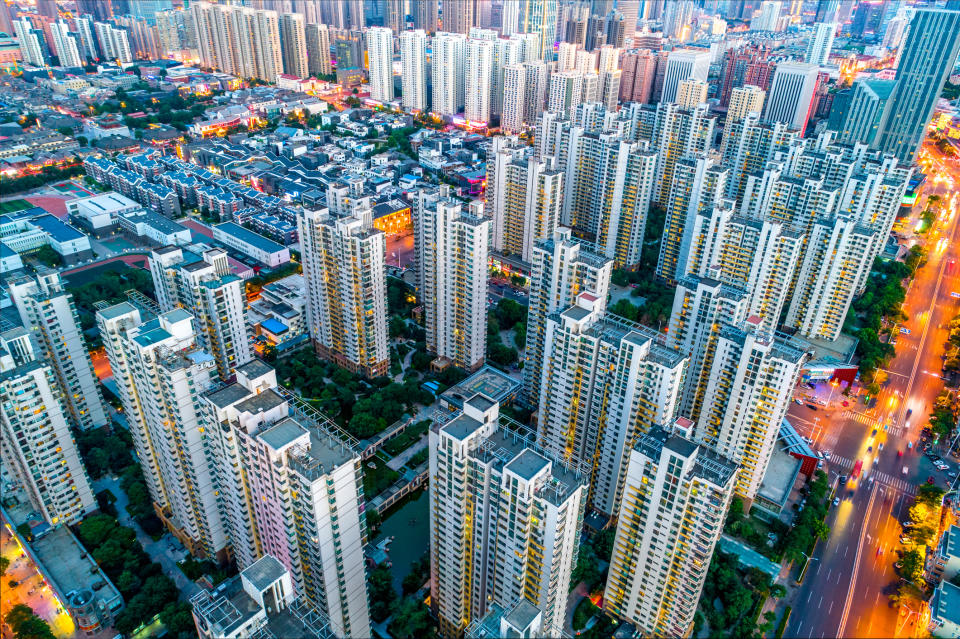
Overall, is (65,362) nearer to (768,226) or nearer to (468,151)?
(768,226)

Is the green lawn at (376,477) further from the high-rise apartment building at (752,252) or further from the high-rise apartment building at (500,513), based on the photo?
the high-rise apartment building at (752,252)

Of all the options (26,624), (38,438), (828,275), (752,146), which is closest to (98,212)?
(38,438)

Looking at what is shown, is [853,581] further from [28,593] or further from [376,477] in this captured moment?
[28,593]

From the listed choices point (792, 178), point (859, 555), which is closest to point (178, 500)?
point (859, 555)

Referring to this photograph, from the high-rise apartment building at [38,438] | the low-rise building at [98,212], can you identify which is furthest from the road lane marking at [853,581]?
the low-rise building at [98,212]

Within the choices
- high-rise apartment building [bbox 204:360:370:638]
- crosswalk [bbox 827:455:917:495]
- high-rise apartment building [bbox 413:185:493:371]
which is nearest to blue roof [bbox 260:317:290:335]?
high-rise apartment building [bbox 413:185:493:371]

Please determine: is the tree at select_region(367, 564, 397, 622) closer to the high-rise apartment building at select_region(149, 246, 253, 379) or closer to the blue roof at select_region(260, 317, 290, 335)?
the high-rise apartment building at select_region(149, 246, 253, 379)
